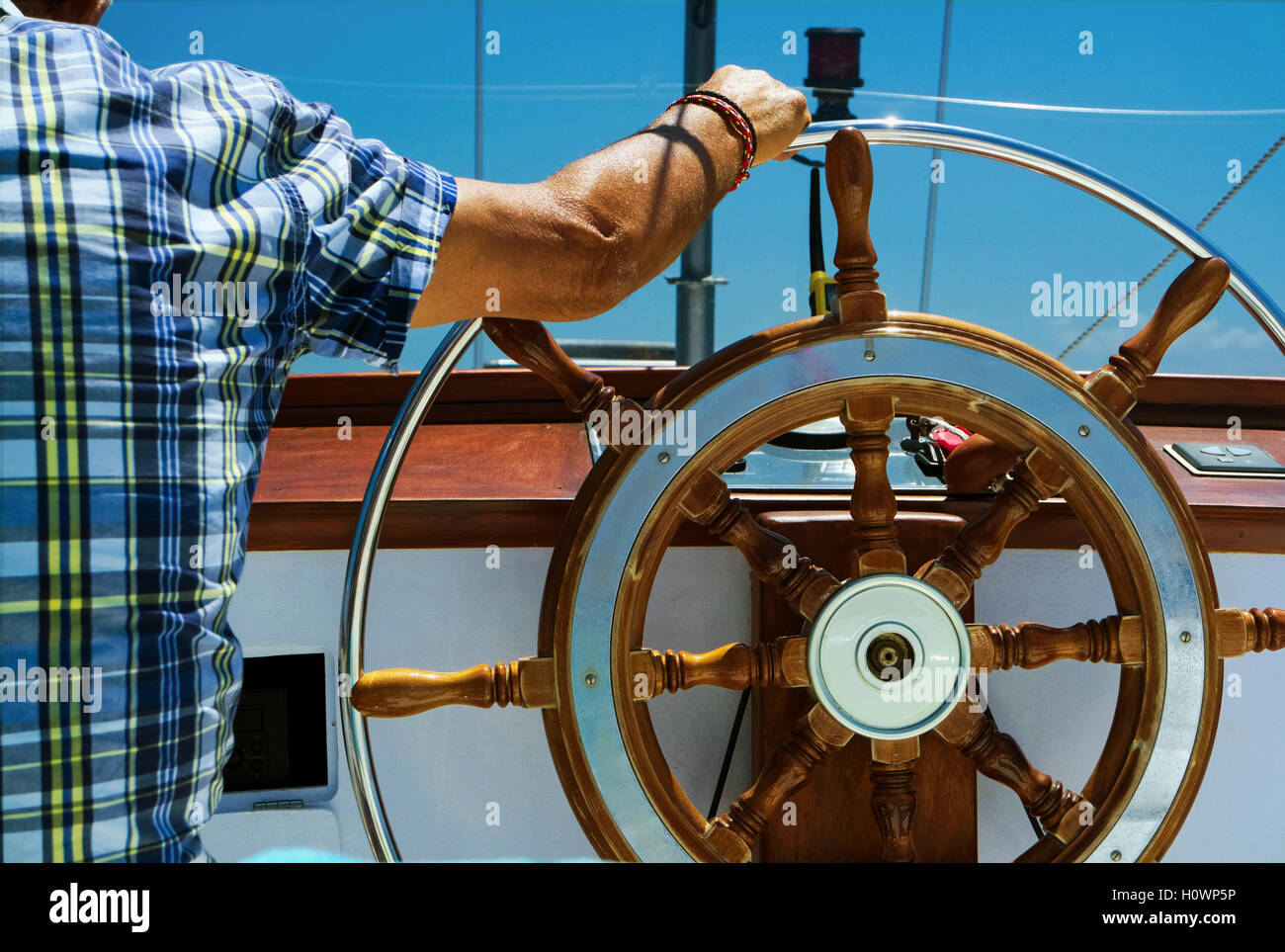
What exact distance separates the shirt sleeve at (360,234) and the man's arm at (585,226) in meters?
0.04

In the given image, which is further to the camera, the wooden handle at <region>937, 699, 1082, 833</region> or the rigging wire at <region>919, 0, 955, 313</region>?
the rigging wire at <region>919, 0, 955, 313</region>

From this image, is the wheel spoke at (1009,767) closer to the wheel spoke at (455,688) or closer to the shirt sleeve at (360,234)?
the wheel spoke at (455,688)

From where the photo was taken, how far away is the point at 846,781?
121cm

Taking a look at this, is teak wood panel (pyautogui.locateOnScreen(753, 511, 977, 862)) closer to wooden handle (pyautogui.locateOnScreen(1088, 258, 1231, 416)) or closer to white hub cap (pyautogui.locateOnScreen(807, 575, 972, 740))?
white hub cap (pyautogui.locateOnScreen(807, 575, 972, 740))

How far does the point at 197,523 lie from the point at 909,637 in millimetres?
678

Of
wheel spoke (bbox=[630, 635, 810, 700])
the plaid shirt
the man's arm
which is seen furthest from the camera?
wheel spoke (bbox=[630, 635, 810, 700])

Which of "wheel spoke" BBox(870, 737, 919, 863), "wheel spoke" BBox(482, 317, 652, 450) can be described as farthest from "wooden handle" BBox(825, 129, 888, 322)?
"wheel spoke" BBox(870, 737, 919, 863)

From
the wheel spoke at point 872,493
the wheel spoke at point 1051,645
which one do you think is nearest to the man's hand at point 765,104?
the wheel spoke at point 872,493

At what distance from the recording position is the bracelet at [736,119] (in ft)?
3.28

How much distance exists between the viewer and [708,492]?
112cm

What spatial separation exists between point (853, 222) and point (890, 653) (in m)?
0.42

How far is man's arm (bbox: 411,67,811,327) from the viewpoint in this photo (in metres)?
0.86
